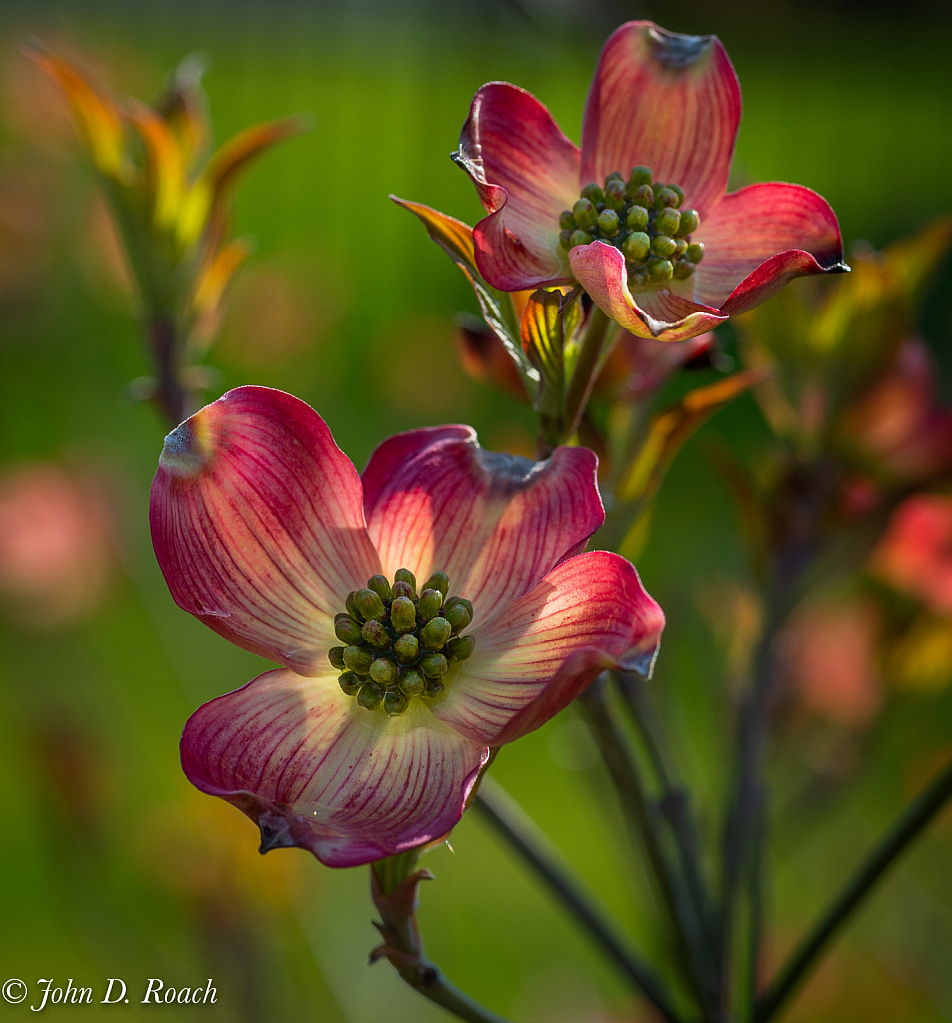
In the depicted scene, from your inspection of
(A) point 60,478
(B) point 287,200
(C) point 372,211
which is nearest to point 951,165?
(C) point 372,211

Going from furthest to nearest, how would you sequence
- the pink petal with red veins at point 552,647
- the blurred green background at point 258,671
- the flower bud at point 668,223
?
the blurred green background at point 258,671 → the flower bud at point 668,223 → the pink petal with red veins at point 552,647

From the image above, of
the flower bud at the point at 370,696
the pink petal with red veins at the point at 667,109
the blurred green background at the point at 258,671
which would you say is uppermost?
the pink petal with red veins at the point at 667,109

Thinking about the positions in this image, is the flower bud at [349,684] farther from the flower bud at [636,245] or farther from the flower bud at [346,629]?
the flower bud at [636,245]

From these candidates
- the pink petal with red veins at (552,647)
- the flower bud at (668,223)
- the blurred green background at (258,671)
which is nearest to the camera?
the pink petal with red veins at (552,647)

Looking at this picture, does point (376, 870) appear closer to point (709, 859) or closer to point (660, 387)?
point (660, 387)

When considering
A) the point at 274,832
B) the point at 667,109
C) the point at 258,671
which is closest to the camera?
the point at 274,832

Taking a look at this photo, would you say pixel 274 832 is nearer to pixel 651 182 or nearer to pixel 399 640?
pixel 399 640

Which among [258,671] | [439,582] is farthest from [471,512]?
[258,671]

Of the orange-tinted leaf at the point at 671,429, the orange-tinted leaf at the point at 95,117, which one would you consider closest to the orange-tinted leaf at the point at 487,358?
the orange-tinted leaf at the point at 671,429
